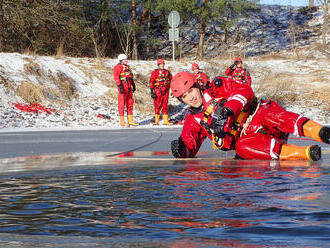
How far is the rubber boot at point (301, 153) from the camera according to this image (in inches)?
240

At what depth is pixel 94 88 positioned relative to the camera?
22672 mm

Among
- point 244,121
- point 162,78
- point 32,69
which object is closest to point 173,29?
point 32,69

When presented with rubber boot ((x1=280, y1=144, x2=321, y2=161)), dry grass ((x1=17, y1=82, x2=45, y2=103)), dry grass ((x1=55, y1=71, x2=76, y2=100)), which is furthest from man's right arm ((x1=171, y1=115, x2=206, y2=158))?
dry grass ((x1=55, y1=71, x2=76, y2=100))

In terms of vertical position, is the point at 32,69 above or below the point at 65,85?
above

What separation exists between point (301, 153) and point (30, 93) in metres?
14.9

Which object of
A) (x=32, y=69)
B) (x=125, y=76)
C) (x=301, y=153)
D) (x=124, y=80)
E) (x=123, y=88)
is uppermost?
(x=32, y=69)

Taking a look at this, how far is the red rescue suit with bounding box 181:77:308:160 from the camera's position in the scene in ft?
19.9

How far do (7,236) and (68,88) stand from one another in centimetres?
1943

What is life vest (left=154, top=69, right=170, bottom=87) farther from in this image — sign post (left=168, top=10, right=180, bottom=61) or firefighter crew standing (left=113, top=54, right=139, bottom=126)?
sign post (left=168, top=10, right=180, bottom=61)

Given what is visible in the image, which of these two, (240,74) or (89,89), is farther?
(89,89)

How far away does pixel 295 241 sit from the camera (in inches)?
95.3

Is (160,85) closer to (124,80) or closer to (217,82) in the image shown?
(124,80)

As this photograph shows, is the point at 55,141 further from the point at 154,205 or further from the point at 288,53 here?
the point at 288,53

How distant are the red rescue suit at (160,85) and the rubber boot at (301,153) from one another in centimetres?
1206
